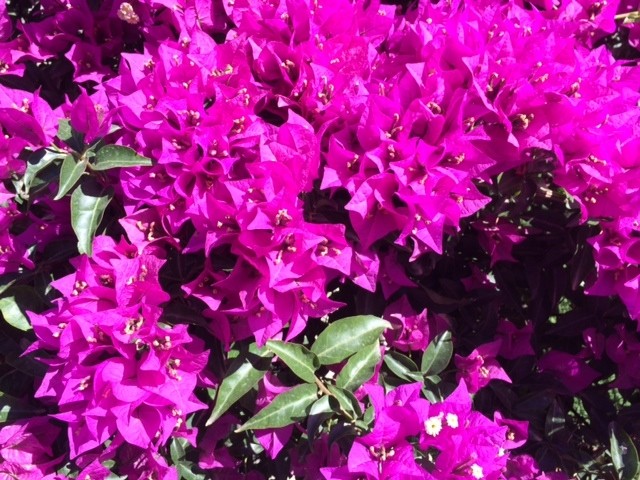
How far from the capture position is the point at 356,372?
1.28m

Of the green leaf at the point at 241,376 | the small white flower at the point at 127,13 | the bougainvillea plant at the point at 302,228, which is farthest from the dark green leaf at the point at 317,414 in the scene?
the small white flower at the point at 127,13

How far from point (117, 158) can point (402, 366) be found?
74 centimetres

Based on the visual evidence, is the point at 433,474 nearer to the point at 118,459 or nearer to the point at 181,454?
the point at 181,454

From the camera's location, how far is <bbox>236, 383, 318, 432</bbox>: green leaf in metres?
1.19

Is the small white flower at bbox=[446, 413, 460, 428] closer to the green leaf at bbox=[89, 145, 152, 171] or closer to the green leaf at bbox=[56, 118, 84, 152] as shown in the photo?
→ the green leaf at bbox=[89, 145, 152, 171]

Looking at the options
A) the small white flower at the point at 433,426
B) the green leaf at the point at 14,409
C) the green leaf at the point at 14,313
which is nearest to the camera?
the small white flower at the point at 433,426

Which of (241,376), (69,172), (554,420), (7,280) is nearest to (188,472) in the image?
(241,376)

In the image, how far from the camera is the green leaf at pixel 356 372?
1.28 meters

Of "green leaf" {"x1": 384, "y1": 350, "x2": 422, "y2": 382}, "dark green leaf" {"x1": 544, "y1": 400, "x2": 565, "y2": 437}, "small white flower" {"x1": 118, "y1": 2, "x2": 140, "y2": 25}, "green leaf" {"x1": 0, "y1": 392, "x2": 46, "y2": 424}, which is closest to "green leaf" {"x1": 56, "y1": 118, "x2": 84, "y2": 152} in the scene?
"small white flower" {"x1": 118, "y1": 2, "x2": 140, "y2": 25}

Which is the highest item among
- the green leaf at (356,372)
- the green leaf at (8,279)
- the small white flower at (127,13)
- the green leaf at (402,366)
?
the small white flower at (127,13)

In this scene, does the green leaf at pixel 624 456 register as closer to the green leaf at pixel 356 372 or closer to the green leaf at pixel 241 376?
the green leaf at pixel 356 372

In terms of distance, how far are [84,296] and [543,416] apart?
3.63 ft

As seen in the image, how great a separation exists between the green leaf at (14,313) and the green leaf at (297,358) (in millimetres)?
591

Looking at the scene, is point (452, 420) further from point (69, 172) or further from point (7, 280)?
point (7, 280)
